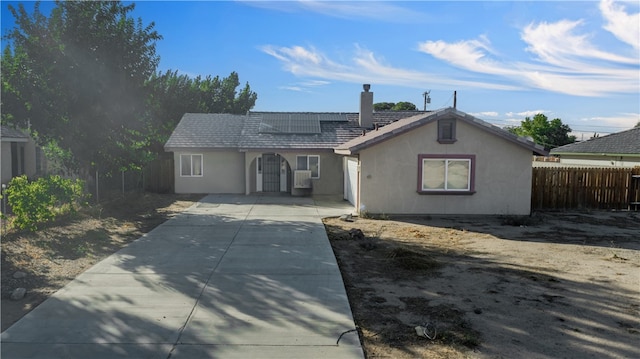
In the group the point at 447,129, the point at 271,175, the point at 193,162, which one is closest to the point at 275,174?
the point at 271,175

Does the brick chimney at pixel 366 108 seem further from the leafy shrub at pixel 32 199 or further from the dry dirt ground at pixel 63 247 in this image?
the leafy shrub at pixel 32 199

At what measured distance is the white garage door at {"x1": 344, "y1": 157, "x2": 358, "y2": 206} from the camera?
17.0 metres

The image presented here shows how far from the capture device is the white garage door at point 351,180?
17.0 metres

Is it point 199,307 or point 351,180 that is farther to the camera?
point 351,180

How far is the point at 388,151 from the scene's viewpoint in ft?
50.1

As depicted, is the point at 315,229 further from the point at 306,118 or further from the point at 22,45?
the point at 306,118

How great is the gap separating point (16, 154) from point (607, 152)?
28.2m

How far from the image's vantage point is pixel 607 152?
22.7m

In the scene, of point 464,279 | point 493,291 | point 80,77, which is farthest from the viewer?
point 80,77

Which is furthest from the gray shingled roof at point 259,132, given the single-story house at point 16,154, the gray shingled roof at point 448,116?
the single-story house at point 16,154

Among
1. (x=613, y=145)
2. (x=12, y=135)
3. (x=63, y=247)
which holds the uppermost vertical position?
(x=12, y=135)

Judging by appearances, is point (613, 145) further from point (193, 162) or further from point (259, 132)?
point (193, 162)

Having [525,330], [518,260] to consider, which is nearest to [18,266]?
[525,330]

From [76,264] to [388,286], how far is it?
5516mm
